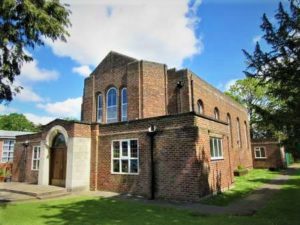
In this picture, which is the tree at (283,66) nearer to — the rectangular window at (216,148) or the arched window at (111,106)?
the rectangular window at (216,148)

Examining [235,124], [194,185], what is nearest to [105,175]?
[194,185]

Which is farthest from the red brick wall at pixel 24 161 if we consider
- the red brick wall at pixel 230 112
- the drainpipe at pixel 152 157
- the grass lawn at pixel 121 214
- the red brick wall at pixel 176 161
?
the red brick wall at pixel 230 112

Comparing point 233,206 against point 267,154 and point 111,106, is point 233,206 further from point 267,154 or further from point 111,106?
point 267,154

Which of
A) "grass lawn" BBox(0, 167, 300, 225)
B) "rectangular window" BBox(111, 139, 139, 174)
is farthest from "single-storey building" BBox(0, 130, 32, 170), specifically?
"grass lawn" BBox(0, 167, 300, 225)

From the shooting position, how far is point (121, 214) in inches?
355

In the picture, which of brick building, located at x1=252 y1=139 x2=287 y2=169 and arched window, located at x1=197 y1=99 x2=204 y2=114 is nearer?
arched window, located at x1=197 y1=99 x2=204 y2=114

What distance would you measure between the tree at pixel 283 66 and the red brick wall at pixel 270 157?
22.8m

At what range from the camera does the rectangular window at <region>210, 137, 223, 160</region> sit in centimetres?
1338

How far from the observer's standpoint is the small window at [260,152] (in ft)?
108

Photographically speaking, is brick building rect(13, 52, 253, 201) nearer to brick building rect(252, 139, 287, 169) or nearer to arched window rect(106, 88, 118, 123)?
arched window rect(106, 88, 118, 123)

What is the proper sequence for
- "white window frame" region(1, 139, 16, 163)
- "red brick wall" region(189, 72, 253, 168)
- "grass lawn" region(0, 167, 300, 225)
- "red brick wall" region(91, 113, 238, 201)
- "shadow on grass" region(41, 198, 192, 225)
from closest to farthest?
1. "grass lawn" region(0, 167, 300, 225)
2. "shadow on grass" region(41, 198, 192, 225)
3. "red brick wall" region(91, 113, 238, 201)
4. "red brick wall" region(189, 72, 253, 168)
5. "white window frame" region(1, 139, 16, 163)

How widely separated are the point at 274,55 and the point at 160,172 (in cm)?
737

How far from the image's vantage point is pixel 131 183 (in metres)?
13.4

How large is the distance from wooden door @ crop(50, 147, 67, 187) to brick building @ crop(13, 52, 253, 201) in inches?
2.5
